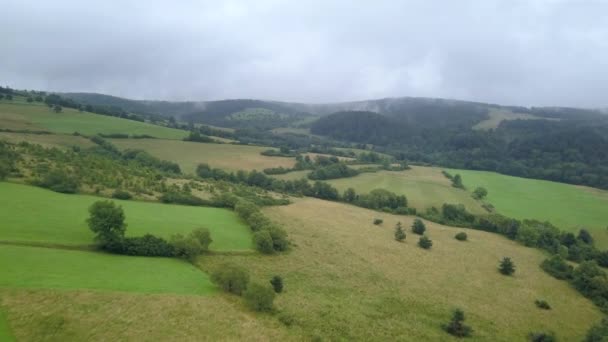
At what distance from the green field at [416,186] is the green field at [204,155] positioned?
28.1 meters

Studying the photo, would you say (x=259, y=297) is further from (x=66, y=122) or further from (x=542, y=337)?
(x=66, y=122)

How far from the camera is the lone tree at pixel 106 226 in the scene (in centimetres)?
4653

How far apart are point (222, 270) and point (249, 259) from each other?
33.6ft

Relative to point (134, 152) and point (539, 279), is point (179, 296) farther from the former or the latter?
point (134, 152)

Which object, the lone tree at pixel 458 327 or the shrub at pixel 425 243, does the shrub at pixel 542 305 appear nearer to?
the lone tree at pixel 458 327

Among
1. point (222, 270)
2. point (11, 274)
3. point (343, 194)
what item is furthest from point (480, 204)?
point (11, 274)

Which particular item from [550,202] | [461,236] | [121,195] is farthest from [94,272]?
[550,202]

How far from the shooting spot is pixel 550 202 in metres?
114

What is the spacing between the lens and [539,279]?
6388 cm

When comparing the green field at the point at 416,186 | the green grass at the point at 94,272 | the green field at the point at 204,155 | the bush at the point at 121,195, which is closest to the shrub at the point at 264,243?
the green grass at the point at 94,272

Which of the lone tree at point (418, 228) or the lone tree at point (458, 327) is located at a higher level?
the lone tree at point (458, 327)

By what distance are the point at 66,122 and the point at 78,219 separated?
104m

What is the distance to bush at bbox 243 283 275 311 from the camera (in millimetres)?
39250

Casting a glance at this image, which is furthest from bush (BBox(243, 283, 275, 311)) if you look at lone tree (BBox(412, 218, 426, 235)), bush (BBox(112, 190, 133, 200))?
lone tree (BBox(412, 218, 426, 235))
